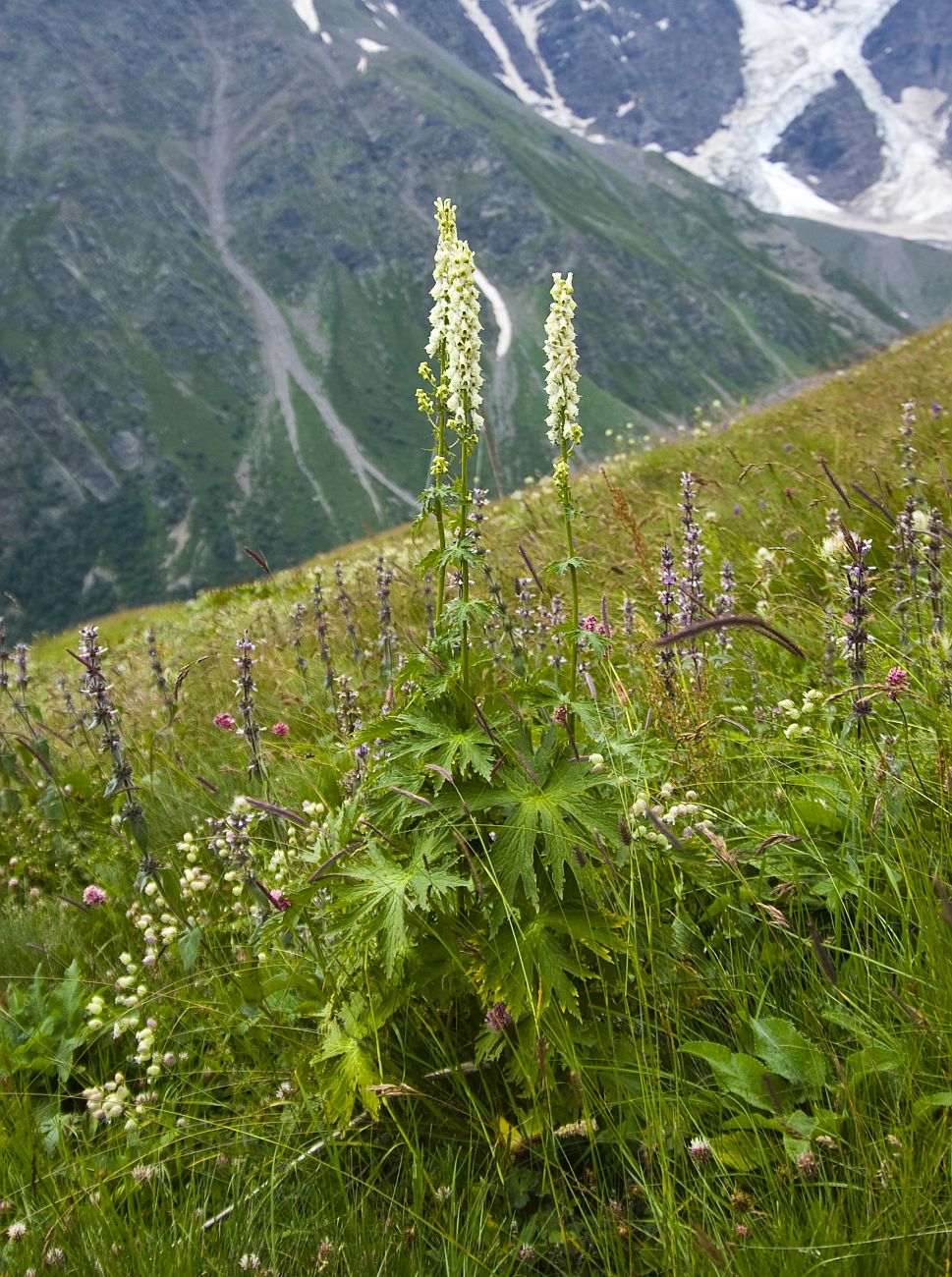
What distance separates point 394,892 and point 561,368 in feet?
6.70

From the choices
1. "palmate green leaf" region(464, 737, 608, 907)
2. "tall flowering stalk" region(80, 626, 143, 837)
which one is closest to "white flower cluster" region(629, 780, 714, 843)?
"palmate green leaf" region(464, 737, 608, 907)

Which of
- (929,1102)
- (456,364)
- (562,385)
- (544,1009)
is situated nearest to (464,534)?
(456,364)

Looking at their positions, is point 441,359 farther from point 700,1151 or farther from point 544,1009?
point 700,1151

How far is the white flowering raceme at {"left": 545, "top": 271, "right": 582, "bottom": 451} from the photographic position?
10.5 feet

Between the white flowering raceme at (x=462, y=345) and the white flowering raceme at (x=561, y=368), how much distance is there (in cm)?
28

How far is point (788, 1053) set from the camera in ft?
7.87

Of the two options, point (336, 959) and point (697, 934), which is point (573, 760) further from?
point (336, 959)

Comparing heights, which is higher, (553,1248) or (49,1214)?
(49,1214)

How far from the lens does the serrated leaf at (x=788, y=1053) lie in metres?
2.35

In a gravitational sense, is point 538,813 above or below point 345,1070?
above

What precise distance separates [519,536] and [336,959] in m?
6.92

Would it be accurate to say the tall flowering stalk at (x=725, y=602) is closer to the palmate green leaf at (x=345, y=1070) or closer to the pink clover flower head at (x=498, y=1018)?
the pink clover flower head at (x=498, y=1018)

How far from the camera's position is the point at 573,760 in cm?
281

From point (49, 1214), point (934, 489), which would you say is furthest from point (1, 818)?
point (934, 489)
